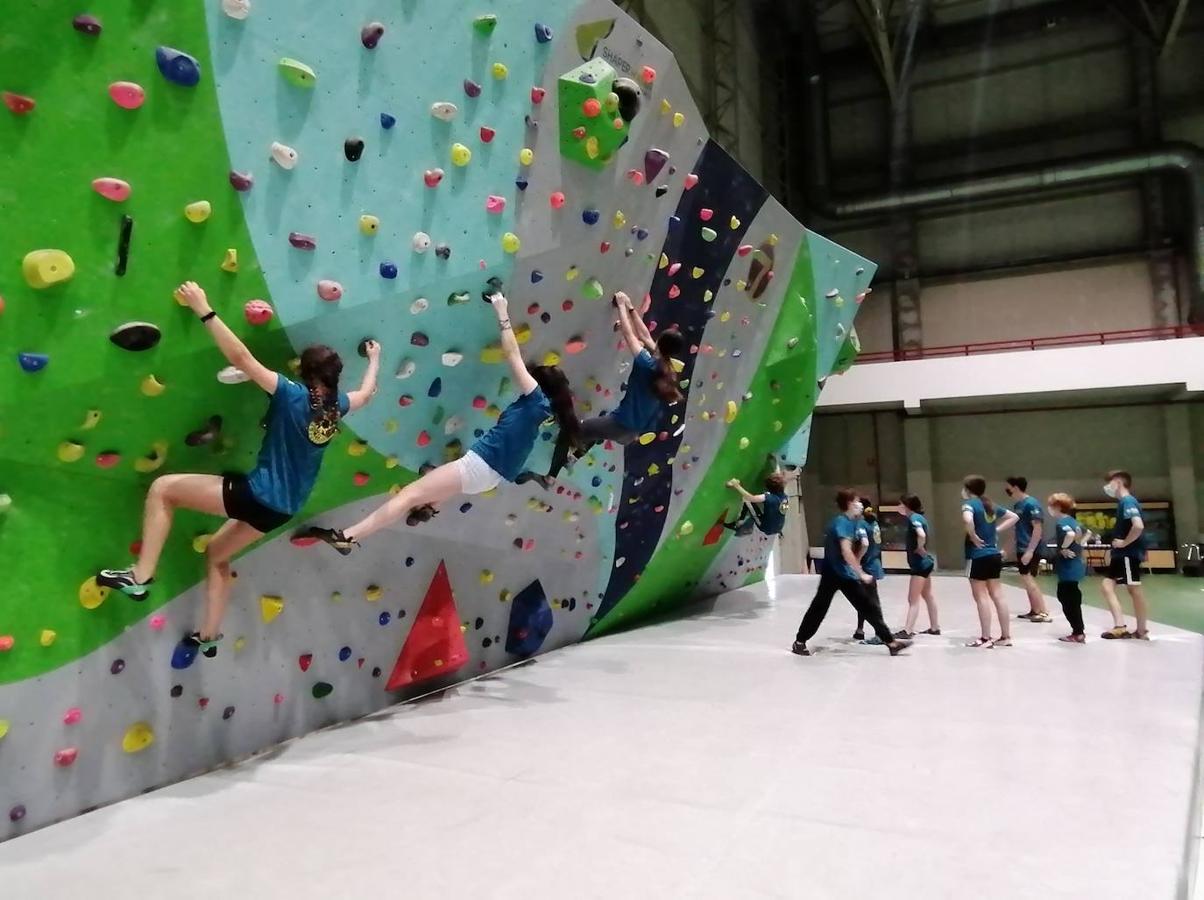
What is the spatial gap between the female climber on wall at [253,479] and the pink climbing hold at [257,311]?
0.33 ft

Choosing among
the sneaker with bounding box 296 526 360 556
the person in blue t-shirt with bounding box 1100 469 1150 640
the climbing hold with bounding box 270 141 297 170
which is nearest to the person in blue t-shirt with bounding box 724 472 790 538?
the person in blue t-shirt with bounding box 1100 469 1150 640

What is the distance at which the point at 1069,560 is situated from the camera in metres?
5.11

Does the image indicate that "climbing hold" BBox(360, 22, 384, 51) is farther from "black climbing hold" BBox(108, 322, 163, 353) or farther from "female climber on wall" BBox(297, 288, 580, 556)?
"black climbing hold" BBox(108, 322, 163, 353)

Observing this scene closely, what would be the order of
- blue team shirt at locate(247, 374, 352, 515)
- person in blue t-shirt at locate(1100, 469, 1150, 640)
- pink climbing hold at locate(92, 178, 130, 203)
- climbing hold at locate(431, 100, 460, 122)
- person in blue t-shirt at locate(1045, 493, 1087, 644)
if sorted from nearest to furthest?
pink climbing hold at locate(92, 178, 130, 203) < blue team shirt at locate(247, 374, 352, 515) < climbing hold at locate(431, 100, 460, 122) < person in blue t-shirt at locate(1100, 469, 1150, 640) < person in blue t-shirt at locate(1045, 493, 1087, 644)

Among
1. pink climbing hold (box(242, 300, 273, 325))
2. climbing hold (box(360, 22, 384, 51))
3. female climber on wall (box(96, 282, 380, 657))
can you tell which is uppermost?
climbing hold (box(360, 22, 384, 51))

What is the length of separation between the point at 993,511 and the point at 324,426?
4256mm

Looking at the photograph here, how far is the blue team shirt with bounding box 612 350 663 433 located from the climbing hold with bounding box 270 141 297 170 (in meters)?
1.69

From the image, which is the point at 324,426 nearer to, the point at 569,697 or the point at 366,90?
the point at 366,90

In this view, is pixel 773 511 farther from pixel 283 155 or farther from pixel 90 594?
pixel 90 594

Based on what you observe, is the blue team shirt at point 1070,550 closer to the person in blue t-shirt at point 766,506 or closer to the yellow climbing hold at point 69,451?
the person in blue t-shirt at point 766,506

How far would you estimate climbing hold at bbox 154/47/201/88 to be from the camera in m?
2.32

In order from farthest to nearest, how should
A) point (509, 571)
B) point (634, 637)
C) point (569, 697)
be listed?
point (634, 637) → point (509, 571) → point (569, 697)

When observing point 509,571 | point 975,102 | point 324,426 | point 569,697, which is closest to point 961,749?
point 569,697

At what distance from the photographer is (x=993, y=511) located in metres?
5.21
